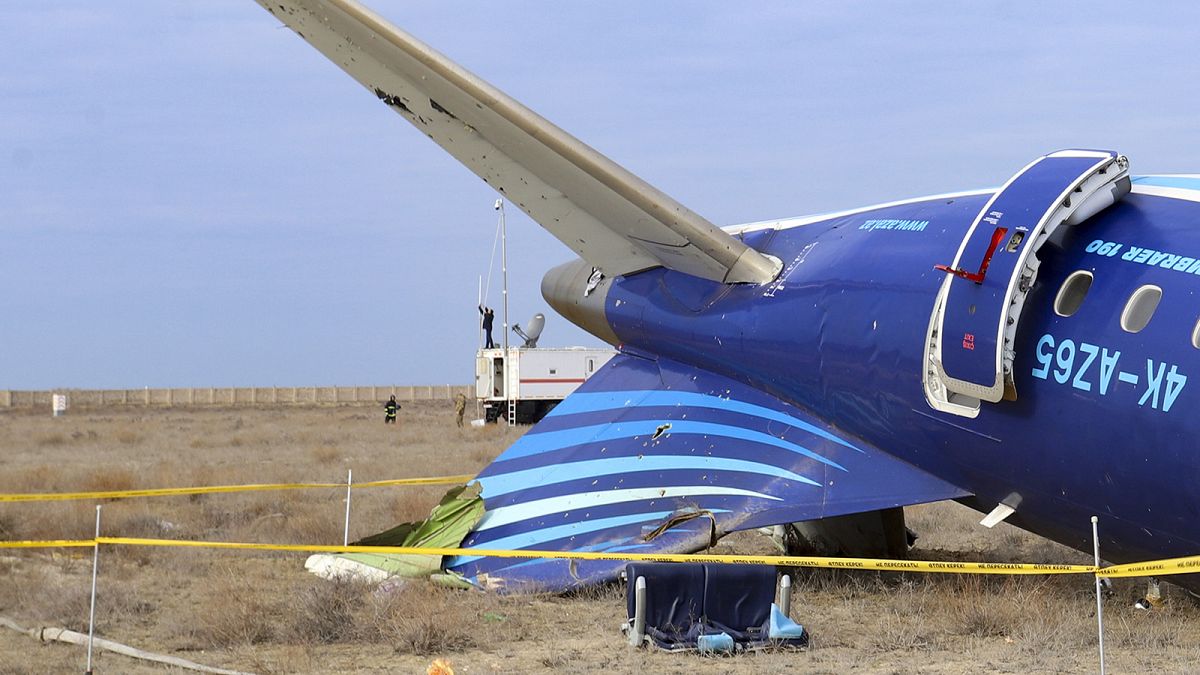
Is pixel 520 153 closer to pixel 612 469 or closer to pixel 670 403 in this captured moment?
pixel 670 403

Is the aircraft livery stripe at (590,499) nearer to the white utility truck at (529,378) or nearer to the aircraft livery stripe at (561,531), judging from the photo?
the aircraft livery stripe at (561,531)

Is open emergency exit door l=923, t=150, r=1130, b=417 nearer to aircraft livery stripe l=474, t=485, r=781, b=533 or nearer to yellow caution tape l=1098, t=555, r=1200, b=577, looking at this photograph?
yellow caution tape l=1098, t=555, r=1200, b=577

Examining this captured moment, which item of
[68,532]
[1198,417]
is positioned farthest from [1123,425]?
[68,532]

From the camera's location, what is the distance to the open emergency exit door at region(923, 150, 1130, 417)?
9398mm

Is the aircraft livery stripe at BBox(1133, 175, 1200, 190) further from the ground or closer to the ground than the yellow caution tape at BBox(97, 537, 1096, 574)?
further from the ground

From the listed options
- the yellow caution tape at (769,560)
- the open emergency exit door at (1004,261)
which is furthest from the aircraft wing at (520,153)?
the yellow caution tape at (769,560)

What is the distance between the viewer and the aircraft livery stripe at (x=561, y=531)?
12.0 m

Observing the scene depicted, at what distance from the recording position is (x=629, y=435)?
13.0 metres

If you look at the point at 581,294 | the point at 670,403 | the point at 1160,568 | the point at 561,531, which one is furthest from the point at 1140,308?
the point at 581,294

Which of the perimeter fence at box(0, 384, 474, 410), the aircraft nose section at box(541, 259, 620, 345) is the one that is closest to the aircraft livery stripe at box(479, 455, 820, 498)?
the aircraft nose section at box(541, 259, 620, 345)

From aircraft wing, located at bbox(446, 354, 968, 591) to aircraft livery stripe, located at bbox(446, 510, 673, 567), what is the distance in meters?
0.01

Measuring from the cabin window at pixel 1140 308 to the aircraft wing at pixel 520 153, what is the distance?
413 centimetres

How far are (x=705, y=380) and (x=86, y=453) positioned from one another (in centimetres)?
2494

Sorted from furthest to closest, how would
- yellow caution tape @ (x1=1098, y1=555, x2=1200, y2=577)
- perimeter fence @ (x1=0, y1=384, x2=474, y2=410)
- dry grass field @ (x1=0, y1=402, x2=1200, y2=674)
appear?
perimeter fence @ (x1=0, y1=384, x2=474, y2=410) → dry grass field @ (x1=0, y1=402, x2=1200, y2=674) → yellow caution tape @ (x1=1098, y1=555, x2=1200, y2=577)
